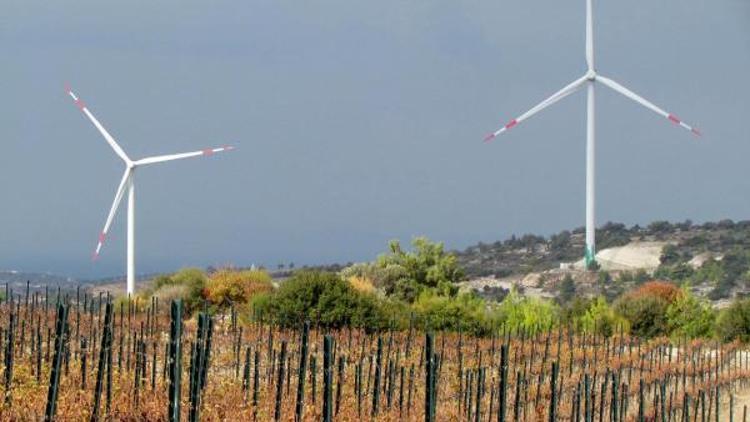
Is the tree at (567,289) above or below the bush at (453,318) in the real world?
above

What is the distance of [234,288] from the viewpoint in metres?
36.3

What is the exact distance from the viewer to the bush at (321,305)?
94.8 feet

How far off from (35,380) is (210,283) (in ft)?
69.7

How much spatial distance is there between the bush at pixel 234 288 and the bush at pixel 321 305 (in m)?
5.92

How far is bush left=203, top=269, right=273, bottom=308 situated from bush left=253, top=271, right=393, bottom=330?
592 cm

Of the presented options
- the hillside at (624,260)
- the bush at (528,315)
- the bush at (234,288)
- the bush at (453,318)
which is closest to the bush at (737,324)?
the bush at (528,315)

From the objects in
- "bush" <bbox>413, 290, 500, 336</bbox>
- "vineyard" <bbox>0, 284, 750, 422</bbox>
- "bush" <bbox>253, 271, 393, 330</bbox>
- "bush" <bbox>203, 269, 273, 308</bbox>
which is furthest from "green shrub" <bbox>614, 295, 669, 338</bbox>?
"bush" <bbox>203, 269, 273, 308</bbox>

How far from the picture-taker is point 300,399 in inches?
489

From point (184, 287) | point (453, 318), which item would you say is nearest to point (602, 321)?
point (453, 318)

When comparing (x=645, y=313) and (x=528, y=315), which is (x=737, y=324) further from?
(x=528, y=315)

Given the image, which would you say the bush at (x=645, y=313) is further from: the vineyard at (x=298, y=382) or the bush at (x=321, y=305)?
the bush at (x=321, y=305)

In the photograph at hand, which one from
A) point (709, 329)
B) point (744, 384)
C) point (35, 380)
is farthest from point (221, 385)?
point (709, 329)

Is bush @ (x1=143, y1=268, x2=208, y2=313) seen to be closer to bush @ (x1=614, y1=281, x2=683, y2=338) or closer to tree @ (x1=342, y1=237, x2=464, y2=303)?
tree @ (x1=342, y1=237, x2=464, y2=303)

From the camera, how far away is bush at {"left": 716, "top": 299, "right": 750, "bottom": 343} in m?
34.6
